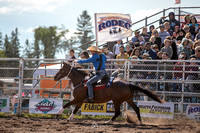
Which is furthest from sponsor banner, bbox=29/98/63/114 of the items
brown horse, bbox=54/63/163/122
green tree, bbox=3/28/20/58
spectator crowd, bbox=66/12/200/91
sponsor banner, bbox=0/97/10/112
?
green tree, bbox=3/28/20/58

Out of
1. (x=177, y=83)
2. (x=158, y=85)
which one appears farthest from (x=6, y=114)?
(x=177, y=83)

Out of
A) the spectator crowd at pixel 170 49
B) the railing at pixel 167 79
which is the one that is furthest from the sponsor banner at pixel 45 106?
the spectator crowd at pixel 170 49

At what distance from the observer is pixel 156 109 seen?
1080cm

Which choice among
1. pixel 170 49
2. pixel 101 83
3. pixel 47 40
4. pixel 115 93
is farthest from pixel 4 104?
pixel 47 40

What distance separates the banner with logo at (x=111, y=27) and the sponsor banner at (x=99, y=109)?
3192 mm

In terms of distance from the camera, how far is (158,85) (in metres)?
Answer: 11.0

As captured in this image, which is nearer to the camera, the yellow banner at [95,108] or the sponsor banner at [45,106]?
the yellow banner at [95,108]

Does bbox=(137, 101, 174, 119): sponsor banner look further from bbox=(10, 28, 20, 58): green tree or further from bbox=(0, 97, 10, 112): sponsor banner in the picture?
bbox=(10, 28, 20, 58): green tree

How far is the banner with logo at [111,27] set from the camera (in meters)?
12.8

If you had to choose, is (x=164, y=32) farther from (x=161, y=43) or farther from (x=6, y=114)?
(x=6, y=114)

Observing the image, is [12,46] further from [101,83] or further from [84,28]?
[101,83]

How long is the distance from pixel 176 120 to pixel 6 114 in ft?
23.5

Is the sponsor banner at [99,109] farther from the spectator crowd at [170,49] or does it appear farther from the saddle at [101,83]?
the saddle at [101,83]

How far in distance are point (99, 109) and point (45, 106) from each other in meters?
2.33
